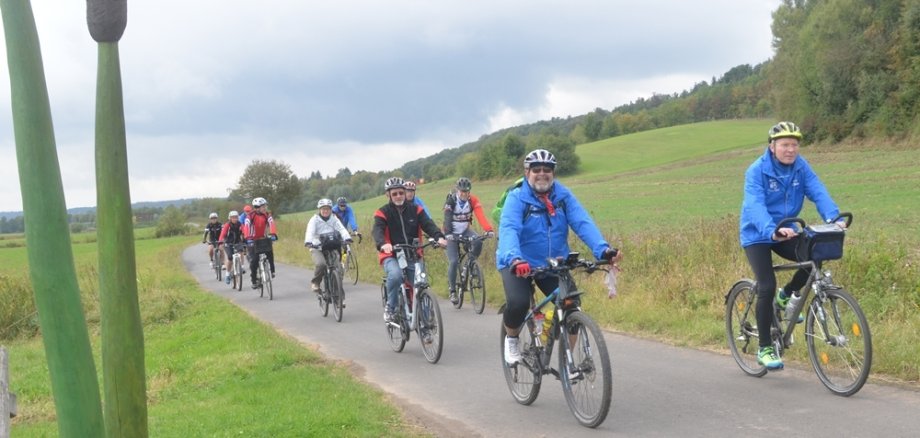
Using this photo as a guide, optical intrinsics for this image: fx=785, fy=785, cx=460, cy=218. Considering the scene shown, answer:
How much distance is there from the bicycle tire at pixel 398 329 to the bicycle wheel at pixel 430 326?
0.42m

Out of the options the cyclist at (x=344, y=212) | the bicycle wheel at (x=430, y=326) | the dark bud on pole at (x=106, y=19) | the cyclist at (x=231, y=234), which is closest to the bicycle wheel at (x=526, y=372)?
the bicycle wheel at (x=430, y=326)

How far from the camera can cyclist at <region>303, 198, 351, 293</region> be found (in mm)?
13453

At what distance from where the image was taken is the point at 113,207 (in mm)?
2625

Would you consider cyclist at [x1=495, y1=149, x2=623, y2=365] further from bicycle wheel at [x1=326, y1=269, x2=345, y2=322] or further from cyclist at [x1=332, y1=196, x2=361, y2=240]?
cyclist at [x1=332, y1=196, x2=361, y2=240]

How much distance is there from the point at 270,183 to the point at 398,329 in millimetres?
74777

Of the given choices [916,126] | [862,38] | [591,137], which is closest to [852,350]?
[916,126]

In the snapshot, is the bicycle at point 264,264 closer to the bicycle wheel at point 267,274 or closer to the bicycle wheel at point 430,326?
the bicycle wheel at point 267,274

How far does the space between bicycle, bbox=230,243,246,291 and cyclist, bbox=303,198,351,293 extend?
7460 millimetres

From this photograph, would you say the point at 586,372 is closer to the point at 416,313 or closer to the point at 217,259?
the point at 416,313

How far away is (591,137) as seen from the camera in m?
123

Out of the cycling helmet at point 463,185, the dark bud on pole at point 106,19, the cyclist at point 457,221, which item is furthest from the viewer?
the cyclist at point 457,221

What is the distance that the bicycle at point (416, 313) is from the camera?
8.89 meters

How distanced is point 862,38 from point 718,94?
241 ft

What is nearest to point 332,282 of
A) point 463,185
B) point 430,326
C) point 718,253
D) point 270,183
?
point 463,185
